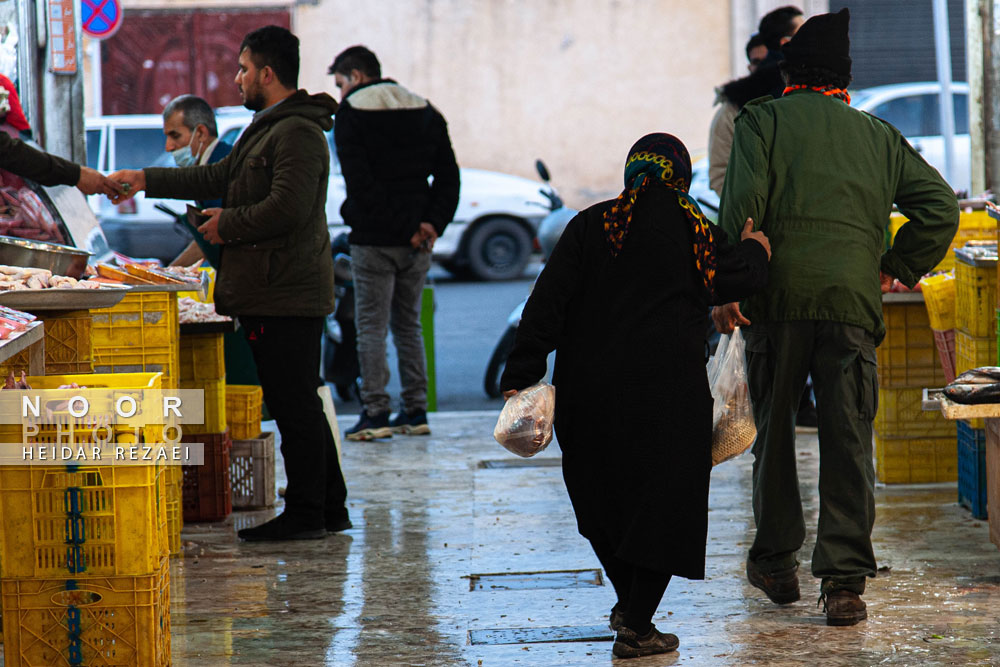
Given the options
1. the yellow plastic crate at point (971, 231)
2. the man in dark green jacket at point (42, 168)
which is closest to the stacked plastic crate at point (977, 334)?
the yellow plastic crate at point (971, 231)

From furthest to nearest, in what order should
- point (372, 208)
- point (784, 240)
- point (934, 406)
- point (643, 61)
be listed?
point (643, 61) → point (372, 208) → point (934, 406) → point (784, 240)

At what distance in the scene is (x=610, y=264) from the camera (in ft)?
13.5

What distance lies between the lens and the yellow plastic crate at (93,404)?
373 cm

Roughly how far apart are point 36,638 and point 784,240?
2.61 meters

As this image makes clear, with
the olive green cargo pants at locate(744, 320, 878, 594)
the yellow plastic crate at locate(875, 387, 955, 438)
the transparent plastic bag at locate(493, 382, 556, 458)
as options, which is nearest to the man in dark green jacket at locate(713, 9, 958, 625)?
the olive green cargo pants at locate(744, 320, 878, 594)

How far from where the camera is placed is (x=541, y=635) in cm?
445

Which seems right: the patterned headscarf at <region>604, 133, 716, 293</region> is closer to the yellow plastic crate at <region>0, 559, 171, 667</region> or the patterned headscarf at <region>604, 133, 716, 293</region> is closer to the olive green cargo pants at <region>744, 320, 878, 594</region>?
the olive green cargo pants at <region>744, 320, 878, 594</region>

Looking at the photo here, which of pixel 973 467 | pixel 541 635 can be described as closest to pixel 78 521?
pixel 541 635

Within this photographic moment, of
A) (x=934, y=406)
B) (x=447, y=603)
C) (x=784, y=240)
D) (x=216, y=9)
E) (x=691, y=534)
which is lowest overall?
(x=447, y=603)

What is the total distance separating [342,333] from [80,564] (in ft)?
17.8

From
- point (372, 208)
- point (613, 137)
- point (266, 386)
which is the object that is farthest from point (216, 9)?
point (266, 386)

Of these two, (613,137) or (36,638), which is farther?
(613,137)

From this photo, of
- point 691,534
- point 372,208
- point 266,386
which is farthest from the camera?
point 372,208

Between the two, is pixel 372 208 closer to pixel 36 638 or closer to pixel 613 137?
pixel 36 638
